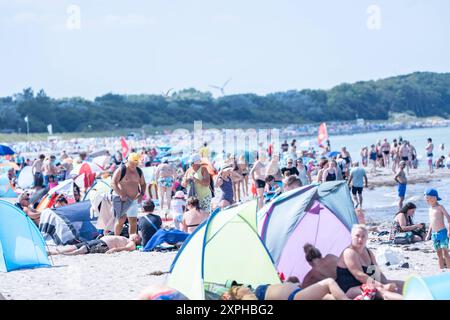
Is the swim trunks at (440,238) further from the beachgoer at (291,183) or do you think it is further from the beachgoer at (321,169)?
the beachgoer at (321,169)

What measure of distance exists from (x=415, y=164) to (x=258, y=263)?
906 inches

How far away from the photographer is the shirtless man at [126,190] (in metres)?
10.5

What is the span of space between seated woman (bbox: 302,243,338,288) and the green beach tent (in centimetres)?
42

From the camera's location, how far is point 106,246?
10.4 m

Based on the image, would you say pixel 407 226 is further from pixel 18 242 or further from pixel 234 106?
pixel 234 106

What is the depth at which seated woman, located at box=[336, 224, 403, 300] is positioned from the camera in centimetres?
652

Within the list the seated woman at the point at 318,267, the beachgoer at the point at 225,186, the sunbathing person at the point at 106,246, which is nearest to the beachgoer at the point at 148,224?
the sunbathing person at the point at 106,246

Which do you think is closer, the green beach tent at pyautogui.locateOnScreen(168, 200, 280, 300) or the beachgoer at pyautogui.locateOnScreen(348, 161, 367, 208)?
the green beach tent at pyautogui.locateOnScreen(168, 200, 280, 300)

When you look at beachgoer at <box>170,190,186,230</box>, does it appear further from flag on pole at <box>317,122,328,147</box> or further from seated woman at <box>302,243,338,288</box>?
flag on pole at <box>317,122,328,147</box>

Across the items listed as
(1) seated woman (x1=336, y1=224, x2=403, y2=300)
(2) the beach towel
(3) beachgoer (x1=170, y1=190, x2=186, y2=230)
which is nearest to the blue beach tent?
(2) the beach towel

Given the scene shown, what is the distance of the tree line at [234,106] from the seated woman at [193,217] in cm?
6851

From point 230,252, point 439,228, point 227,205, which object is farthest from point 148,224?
point 439,228

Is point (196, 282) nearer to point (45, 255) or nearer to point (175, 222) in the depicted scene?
point (45, 255)

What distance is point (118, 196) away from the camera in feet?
34.7
